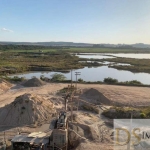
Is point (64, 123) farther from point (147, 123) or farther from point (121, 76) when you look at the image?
point (121, 76)

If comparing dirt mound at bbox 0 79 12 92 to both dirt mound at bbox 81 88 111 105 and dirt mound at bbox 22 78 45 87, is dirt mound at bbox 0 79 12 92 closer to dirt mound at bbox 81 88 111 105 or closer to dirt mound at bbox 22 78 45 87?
dirt mound at bbox 22 78 45 87

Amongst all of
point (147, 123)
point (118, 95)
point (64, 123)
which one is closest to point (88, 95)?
point (118, 95)

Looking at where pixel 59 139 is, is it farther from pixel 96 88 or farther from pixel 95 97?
pixel 96 88

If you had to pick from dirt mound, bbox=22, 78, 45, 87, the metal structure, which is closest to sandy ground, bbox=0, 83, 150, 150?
dirt mound, bbox=22, 78, 45, 87

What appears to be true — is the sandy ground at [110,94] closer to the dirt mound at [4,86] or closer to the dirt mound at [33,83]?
the dirt mound at [4,86]

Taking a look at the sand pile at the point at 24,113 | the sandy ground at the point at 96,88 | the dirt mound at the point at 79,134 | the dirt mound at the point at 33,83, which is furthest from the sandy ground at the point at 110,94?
the dirt mound at the point at 79,134

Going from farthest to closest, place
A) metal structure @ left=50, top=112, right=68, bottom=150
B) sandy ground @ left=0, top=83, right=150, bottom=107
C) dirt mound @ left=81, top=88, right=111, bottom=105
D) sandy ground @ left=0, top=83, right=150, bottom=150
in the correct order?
sandy ground @ left=0, top=83, right=150, bottom=107
dirt mound @ left=81, top=88, right=111, bottom=105
sandy ground @ left=0, top=83, right=150, bottom=150
metal structure @ left=50, top=112, right=68, bottom=150

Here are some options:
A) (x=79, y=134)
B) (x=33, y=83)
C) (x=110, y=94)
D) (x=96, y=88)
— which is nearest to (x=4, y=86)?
(x=33, y=83)
